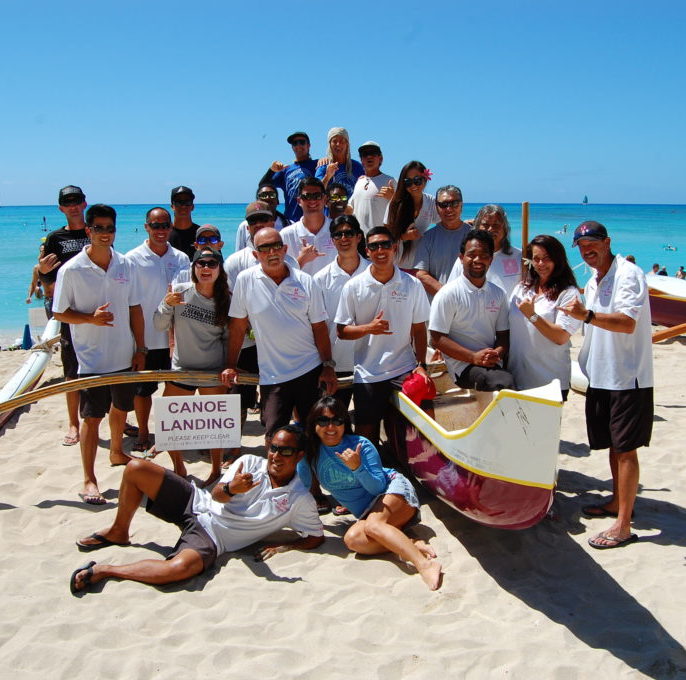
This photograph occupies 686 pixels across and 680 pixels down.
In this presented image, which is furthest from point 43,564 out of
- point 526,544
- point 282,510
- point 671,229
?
point 671,229

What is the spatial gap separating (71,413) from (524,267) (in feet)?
14.1

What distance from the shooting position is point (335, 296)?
16.4 ft

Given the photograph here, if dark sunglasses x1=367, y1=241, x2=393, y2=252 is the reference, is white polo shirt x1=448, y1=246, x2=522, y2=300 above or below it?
below

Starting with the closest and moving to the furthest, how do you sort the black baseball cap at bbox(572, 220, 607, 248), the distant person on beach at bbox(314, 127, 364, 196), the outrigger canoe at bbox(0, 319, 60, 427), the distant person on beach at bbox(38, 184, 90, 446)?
the black baseball cap at bbox(572, 220, 607, 248) < the distant person on beach at bbox(38, 184, 90, 446) < the distant person on beach at bbox(314, 127, 364, 196) < the outrigger canoe at bbox(0, 319, 60, 427)

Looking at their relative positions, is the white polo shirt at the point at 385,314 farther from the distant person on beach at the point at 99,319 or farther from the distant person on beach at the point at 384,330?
the distant person on beach at the point at 99,319

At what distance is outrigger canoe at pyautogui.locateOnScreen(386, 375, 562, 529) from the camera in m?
3.36

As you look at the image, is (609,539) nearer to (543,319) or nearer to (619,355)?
(619,355)

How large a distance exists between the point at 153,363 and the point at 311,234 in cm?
173

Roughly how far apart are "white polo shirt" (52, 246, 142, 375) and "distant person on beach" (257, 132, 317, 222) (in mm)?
2551

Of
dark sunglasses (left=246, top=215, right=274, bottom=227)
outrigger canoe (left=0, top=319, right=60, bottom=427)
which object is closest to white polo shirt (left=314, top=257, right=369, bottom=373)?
dark sunglasses (left=246, top=215, right=274, bottom=227)

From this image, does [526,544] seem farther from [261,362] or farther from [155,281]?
[155,281]

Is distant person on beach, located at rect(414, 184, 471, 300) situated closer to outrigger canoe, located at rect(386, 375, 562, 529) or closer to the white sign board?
outrigger canoe, located at rect(386, 375, 562, 529)

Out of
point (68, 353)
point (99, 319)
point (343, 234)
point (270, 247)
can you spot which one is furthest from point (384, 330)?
point (68, 353)

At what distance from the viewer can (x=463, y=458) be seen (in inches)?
149
